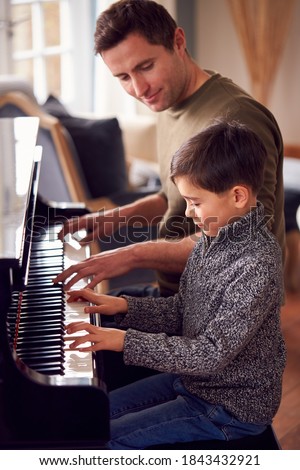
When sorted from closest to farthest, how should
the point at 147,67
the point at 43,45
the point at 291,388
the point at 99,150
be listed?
the point at 147,67 < the point at 291,388 < the point at 99,150 < the point at 43,45

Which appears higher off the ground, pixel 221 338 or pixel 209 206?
pixel 209 206

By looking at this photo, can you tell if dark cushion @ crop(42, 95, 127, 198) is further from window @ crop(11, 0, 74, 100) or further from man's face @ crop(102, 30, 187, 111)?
man's face @ crop(102, 30, 187, 111)

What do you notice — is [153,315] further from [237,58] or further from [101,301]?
[237,58]

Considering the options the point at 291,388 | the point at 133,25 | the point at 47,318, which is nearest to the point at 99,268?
the point at 47,318

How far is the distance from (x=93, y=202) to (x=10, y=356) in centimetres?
207

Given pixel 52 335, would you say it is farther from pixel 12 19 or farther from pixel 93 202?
pixel 12 19

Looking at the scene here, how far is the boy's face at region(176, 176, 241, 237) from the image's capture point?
1.48 m

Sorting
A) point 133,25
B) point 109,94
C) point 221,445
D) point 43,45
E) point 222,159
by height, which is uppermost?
point 133,25

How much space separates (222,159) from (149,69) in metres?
0.56

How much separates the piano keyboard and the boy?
38 mm

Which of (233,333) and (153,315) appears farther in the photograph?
(153,315)

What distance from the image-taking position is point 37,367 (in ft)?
4.50

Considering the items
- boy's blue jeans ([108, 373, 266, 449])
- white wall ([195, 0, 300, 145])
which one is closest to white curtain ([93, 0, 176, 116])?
white wall ([195, 0, 300, 145])

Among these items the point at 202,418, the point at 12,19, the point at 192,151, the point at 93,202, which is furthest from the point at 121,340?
the point at 12,19
